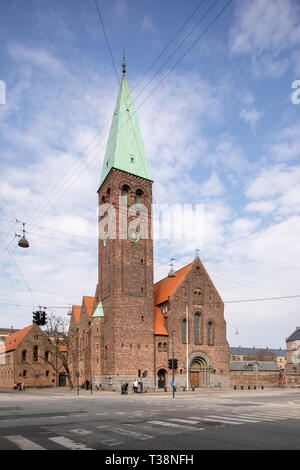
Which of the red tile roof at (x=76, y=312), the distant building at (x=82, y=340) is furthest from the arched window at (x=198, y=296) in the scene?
the red tile roof at (x=76, y=312)

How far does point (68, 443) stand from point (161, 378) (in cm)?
3798

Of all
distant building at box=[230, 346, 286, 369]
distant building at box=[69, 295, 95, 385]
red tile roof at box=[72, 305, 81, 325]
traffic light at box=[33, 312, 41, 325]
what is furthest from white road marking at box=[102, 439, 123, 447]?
distant building at box=[230, 346, 286, 369]

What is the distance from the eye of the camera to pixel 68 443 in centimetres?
980

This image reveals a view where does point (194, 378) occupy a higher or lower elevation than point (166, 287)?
lower

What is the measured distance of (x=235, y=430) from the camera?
1177cm

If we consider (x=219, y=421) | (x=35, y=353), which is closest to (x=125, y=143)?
(x=219, y=421)

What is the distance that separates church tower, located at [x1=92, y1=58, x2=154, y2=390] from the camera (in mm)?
43219

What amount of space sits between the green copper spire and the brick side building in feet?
106

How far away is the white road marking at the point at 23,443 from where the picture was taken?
9.25m

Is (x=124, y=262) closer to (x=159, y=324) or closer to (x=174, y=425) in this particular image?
(x=159, y=324)

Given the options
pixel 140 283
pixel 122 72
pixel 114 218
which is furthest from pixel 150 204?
pixel 122 72

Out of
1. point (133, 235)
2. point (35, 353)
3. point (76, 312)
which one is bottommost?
point (35, 353)

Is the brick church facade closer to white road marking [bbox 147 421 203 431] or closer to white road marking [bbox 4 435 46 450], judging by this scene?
white road marking [bbox 147 421 203 431]
